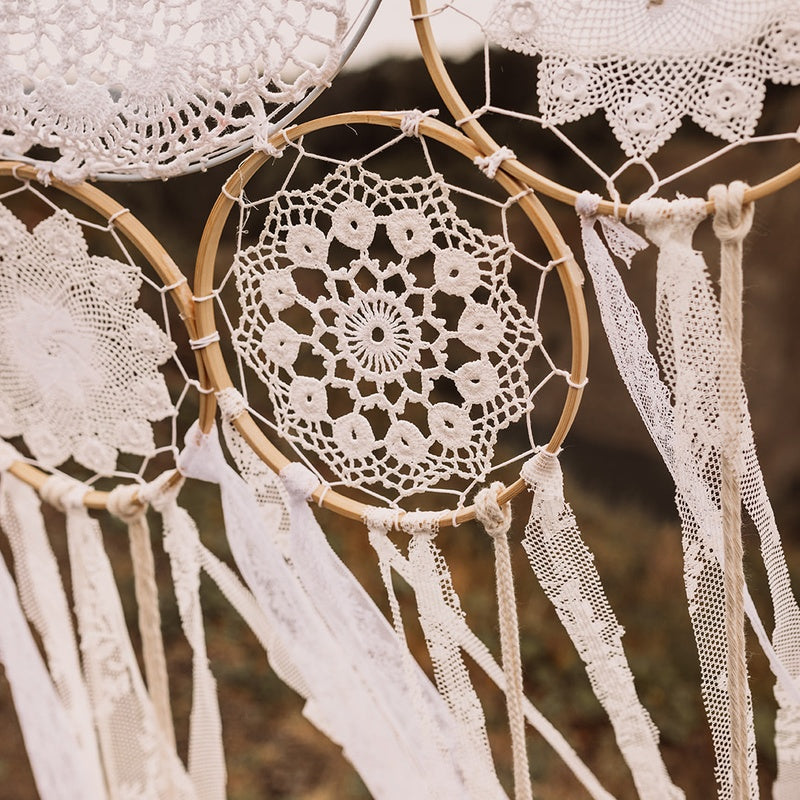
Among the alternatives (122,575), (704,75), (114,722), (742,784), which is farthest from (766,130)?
(122,575)

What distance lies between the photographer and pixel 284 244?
615 millimetres

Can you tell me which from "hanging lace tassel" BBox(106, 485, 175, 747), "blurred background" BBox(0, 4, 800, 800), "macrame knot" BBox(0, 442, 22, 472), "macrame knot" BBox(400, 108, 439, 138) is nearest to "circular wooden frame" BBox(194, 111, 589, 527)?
"macrame knot" BBox(400, 108, 439, 138)

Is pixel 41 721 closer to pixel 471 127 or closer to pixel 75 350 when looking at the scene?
pixel 75 350

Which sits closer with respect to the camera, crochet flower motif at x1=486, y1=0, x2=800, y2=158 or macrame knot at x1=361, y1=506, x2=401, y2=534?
crochet flower motif at x1=486, y1=0, x2=800, y2=158

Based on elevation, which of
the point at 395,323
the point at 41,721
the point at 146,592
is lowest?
the point at 41,721

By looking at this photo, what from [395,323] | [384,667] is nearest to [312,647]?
[384,667]

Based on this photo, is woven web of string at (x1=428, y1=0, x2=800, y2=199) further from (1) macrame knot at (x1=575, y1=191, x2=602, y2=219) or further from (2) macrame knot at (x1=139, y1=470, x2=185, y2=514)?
(2) macrame knot at (x1=139, y1=470, x2=185, y2=514)

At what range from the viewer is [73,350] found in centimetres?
70

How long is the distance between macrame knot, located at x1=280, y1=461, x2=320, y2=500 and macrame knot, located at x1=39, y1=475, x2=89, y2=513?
7.7 inches

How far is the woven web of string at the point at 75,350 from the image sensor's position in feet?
2.19

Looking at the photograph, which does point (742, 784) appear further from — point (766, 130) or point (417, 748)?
point (766, 130)

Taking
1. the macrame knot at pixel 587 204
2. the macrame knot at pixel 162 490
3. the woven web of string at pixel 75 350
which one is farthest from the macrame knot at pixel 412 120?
the macrame knot at pixel 162 490

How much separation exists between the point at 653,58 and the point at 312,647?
1.58 feet

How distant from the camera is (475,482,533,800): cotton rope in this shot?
2.00 ft
